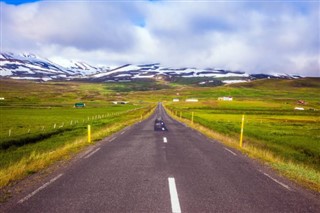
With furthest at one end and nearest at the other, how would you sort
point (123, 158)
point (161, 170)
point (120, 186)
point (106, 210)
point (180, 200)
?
1. point (123, 158)
2. point (161, 170)
3. point (120, 186)
4. point (180, 200)
5. point (106, 210)

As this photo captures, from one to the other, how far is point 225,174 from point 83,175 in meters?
4.95

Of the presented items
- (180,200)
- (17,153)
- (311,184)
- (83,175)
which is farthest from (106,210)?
(17,153)

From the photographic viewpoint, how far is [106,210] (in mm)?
7246

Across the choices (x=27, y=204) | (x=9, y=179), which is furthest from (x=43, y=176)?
(x=27, y=204)

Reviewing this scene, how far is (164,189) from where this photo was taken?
30.1 ft

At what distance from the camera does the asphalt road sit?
25.0ft

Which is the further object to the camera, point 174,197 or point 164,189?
point 164,189

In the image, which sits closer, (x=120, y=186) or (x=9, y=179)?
(x=120, y=186)

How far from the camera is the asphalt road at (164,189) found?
7613 millimetres

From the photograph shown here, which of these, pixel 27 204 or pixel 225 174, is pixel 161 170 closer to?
pixel 225 174

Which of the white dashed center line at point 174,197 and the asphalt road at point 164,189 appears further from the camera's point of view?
the asphalt road at point 164,189

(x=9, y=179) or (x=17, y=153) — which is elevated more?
(x=9, y=179)

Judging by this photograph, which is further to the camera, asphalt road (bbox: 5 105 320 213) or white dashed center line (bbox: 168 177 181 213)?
asphalt road (bbox: 5 105 320 213)

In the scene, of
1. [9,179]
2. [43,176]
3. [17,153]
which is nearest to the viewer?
[9,179]
